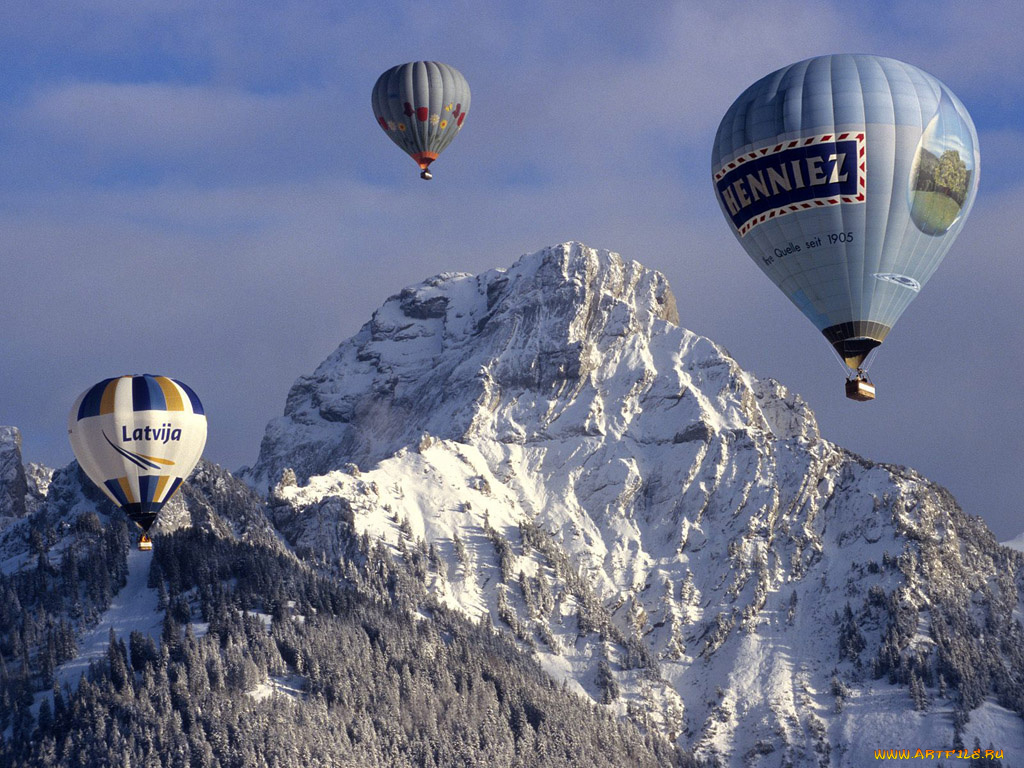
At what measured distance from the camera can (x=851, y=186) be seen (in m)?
146

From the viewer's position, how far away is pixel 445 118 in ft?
653

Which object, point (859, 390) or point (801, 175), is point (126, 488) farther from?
point (859, 390)

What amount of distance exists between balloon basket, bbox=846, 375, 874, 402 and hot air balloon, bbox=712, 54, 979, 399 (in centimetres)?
267

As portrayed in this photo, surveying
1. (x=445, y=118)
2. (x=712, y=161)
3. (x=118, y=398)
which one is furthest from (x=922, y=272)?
(x=118, y=398)

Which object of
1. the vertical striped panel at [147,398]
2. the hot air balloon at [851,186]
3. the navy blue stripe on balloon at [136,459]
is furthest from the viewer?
the vertical striped panel at [147,398]

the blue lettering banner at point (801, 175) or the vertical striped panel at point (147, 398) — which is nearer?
the blue lettering banner at point (801, 175)

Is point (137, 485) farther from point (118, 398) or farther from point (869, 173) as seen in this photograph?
point (869, 173)

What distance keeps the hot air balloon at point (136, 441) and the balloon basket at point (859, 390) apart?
6503 centimetres

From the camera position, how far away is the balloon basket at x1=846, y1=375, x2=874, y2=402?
140000 millimetres

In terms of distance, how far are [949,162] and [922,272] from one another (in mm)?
6702

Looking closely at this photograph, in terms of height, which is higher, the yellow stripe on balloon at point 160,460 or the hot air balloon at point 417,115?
the hot air balloon at point 417,115

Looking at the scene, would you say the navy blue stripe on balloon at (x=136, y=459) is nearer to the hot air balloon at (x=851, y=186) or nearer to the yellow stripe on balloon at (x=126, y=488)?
the yellow stripe on balloon at (x=126, y=488)

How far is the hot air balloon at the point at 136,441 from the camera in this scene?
623 feet

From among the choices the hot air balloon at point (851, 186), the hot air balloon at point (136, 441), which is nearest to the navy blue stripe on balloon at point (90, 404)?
the hot air balloon at point (136, 441)
